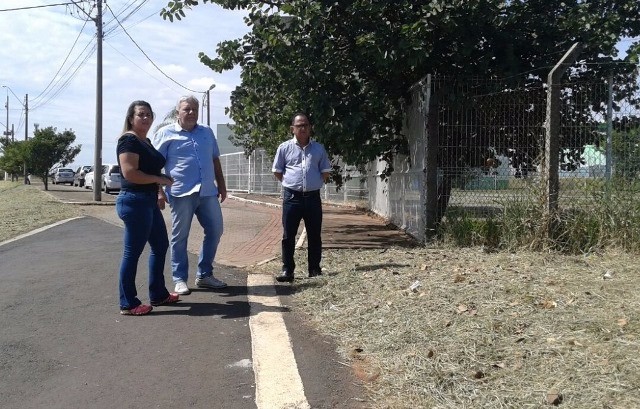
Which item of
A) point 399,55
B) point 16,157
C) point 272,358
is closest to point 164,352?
point 272,358

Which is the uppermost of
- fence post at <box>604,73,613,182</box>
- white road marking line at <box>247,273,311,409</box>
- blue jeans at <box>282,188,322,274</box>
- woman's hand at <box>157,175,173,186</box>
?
fence post at <box>604,73,613,182</box>

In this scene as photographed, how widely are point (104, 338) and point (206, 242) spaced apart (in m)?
1.62

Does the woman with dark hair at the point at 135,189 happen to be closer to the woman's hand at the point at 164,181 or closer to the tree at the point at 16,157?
the woman's hand at the point at 164,181

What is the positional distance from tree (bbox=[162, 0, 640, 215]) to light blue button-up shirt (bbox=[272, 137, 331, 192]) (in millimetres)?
1730

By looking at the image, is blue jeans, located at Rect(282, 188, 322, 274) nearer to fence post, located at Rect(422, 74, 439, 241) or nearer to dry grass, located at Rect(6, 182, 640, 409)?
dry grass, located at Rect(6, 182, 640, 409)

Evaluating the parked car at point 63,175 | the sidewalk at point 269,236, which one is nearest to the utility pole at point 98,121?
the sidewalk at point 269,236

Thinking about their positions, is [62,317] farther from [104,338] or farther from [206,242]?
[206,242]

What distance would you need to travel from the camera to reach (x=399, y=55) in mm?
7555

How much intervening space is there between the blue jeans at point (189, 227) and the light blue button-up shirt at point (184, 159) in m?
0.09

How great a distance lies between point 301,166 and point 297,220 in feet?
1.78

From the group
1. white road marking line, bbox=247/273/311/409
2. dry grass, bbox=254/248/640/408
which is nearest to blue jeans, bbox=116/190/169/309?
white road marking line, bbox=247/273/311/409

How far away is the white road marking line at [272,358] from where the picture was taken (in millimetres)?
3434

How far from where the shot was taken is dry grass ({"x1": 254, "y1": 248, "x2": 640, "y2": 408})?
319cm

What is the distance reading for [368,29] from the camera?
807cm
